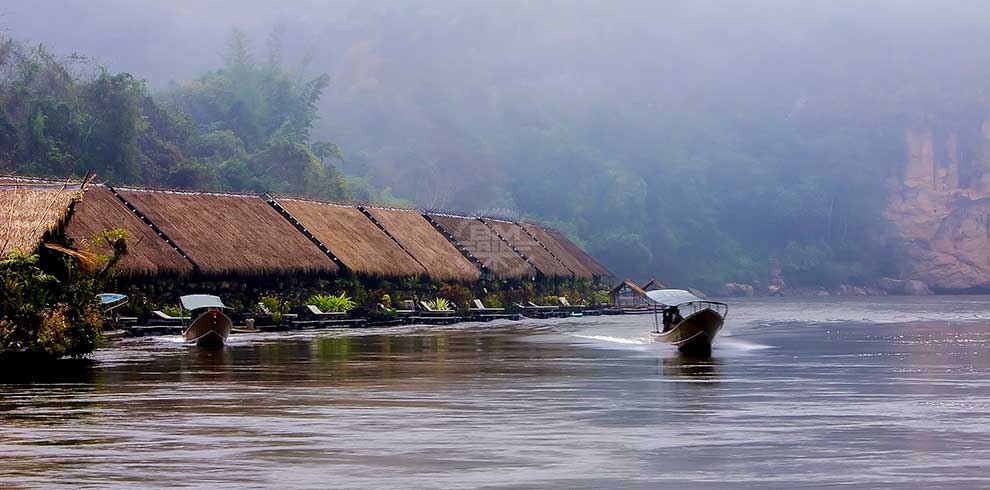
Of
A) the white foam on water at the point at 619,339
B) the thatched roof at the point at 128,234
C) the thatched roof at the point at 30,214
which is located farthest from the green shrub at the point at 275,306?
the thatched roof at the point at 30,214

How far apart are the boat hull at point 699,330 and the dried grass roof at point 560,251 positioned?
152 ft

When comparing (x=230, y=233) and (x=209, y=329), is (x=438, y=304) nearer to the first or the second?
(x=230, y=233)

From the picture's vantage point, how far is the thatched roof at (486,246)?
70062 millimetres

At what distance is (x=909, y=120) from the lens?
15262 cm

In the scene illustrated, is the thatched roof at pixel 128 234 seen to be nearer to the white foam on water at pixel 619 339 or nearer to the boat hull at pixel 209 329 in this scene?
the boat hull at pixel 209 329

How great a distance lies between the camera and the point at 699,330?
33688 millimetres

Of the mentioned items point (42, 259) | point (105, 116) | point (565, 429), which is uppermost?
point (105, 116)

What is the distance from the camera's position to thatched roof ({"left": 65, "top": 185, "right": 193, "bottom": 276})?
137 ft

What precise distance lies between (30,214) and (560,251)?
53.4 m

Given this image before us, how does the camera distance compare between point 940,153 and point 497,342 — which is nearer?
point 497,342

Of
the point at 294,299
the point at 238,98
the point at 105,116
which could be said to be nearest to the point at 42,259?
the point at 294,299

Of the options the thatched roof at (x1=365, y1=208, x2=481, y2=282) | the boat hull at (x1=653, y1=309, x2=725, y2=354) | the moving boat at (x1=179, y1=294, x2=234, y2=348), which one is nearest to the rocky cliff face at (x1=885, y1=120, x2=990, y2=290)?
the thatched roof at (x1=365, y1=208, x2=481, y2=282)

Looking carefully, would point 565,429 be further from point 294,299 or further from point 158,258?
point 294,299

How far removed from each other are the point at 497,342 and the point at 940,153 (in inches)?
4522
